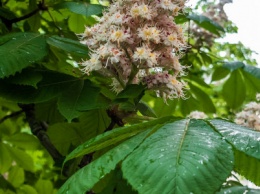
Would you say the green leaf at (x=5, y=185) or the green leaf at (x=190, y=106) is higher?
the green leaf at (x=190, y=106)

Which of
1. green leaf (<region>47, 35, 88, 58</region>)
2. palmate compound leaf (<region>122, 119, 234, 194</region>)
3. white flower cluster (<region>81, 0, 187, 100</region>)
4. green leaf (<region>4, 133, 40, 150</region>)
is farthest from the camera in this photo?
green leaf (<region>4, 133, 40, 150</region>)

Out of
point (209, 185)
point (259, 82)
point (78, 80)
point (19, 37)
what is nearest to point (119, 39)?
point (78, 80)

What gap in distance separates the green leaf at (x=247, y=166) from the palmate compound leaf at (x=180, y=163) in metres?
0.14

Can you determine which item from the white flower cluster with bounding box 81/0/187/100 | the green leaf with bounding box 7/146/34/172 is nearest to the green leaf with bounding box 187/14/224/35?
the white flower cluster with bounding box 81/0/187/100

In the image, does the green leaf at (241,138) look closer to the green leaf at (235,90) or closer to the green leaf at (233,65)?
the green leaf at (233,65)

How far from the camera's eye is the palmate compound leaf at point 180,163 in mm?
655

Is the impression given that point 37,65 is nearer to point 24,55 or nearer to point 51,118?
point 24,55

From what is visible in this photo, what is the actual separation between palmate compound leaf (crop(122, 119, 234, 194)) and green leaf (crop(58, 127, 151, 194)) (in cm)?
3

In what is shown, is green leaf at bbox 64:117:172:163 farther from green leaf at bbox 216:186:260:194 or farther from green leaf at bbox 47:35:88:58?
green leaf at bbox 47:35:88:58

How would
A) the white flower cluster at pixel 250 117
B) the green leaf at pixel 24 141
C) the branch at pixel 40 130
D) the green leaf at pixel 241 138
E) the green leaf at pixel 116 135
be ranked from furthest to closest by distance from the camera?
the green leaf at pixel 24 141
the white flower cluster at pixel 250 117
the branch at pixel 40 130
the green leaf at pixel 116 135
the green leaf at pixel 241 138

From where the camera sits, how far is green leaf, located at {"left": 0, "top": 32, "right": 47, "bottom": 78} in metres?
1.22

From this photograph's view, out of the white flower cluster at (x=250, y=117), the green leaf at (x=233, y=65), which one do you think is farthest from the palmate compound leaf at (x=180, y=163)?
the green leaf at (x=233, y=65)

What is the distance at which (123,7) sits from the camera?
4.21ft

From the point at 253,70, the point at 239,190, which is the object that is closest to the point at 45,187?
the point at 253,70
